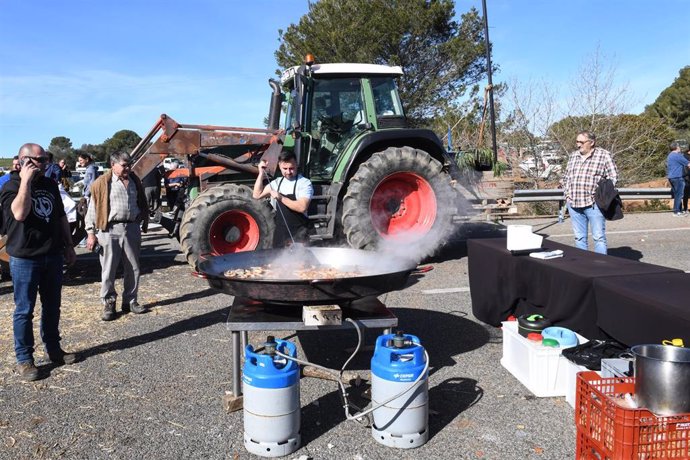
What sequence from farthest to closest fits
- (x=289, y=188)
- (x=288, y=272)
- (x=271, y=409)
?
(x=289, y=188), (x=288, y=272), (x=271, y=409)

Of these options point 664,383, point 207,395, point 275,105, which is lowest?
point 207,395

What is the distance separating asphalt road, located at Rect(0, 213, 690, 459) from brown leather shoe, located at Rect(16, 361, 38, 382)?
6cm

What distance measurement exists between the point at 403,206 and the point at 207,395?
4422 mm

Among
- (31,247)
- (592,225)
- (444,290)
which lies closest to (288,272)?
(31,247)

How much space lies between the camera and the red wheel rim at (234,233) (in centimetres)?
663

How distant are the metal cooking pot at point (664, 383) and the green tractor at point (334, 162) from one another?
14.9ft

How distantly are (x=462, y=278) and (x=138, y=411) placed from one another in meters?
4.38

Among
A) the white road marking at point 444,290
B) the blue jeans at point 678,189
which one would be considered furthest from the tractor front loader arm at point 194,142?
the blue jeans at point 678,189

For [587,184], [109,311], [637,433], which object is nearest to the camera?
[637,433]

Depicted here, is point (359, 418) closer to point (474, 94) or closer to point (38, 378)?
point (38, 378)

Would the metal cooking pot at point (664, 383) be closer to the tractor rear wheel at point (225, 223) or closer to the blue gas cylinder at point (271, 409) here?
the blue gas cylinder at point (271, 409)

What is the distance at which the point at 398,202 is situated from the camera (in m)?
7.31

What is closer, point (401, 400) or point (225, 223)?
point (401, 400)

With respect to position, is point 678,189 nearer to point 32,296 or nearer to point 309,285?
point 309,285
